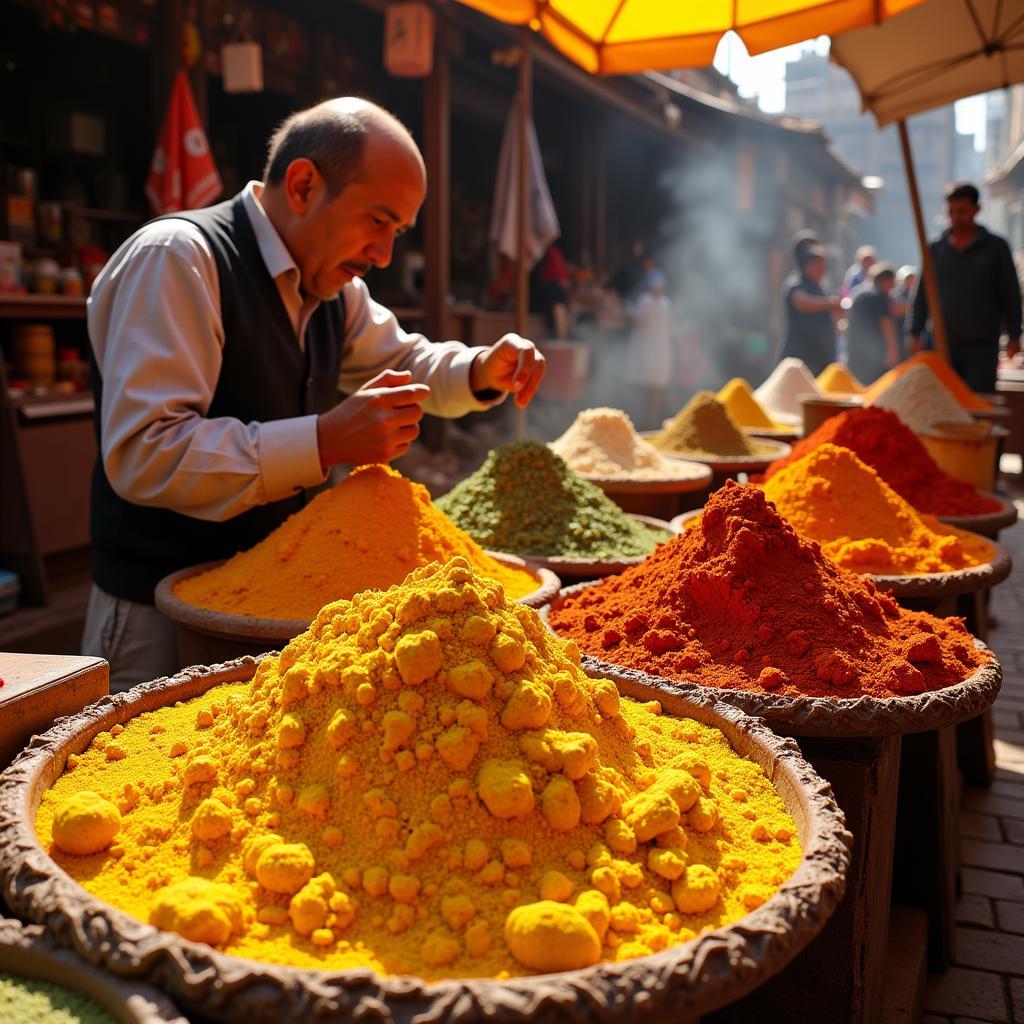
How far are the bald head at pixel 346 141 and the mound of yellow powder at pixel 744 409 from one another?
7.42 ft

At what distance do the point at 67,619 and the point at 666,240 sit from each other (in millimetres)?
9413

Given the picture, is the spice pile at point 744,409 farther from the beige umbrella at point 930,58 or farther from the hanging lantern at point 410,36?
the hanging lantern at point 410,36

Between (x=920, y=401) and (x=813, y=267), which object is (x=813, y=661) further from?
(x=813, y=267)

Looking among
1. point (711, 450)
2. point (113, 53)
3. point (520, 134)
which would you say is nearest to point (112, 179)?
point (113, 53)

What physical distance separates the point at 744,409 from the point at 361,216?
2.38 meters

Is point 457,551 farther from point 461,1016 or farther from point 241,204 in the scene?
point 461,1016

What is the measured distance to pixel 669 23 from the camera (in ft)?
10.1

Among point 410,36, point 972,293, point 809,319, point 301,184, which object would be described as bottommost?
point 809,319

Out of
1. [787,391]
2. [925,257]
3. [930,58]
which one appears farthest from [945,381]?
[930,58]

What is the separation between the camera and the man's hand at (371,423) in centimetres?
Result: 146

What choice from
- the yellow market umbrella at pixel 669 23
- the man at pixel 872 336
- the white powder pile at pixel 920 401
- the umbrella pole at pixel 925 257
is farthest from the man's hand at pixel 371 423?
the man at pixel 872 336

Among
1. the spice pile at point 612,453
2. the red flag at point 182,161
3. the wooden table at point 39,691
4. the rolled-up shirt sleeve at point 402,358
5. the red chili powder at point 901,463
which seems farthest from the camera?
the red flag at point 182,161

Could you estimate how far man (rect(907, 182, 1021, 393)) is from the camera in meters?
5.11

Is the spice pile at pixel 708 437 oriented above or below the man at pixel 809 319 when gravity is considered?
below
